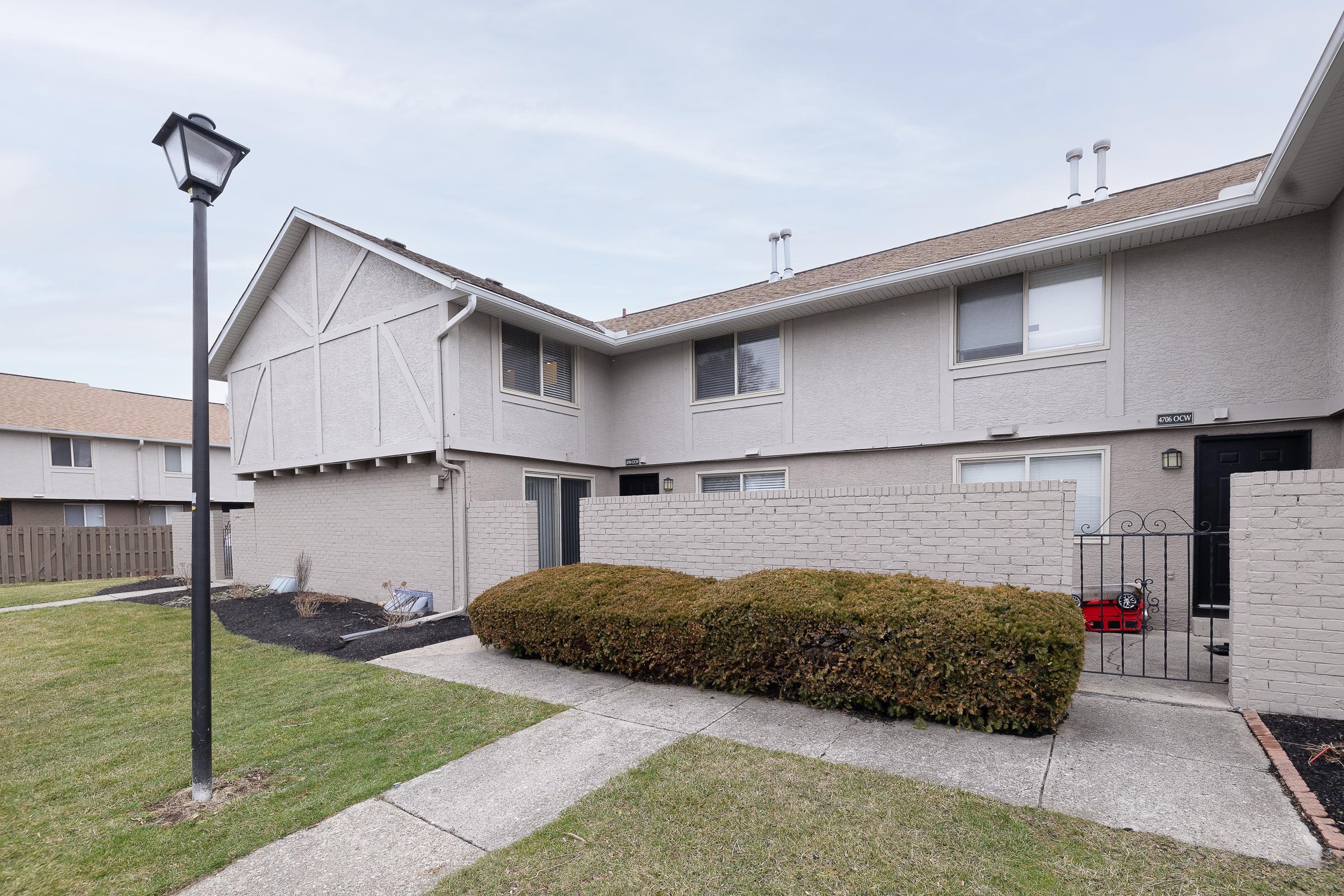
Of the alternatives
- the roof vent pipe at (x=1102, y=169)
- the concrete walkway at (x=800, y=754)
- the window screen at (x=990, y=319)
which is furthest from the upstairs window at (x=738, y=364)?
the concrete walkway at (x=800, y=754)

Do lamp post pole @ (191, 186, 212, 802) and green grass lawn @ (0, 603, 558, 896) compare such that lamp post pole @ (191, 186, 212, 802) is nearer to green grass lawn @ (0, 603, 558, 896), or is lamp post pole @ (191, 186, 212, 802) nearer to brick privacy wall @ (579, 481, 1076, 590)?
green grass lawn @ (0, 603, 558, 896)

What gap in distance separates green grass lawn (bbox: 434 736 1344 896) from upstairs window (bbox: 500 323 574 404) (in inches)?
326

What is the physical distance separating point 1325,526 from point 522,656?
7.21m

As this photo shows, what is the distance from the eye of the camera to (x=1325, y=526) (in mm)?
4230

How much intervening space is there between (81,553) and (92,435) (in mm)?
6372

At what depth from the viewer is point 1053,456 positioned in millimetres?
8398

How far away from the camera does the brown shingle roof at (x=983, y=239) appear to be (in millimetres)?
8367

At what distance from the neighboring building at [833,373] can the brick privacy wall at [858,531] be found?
1.36m

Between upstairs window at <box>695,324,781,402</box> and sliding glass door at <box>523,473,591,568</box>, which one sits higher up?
upstairs window at <box>695,324,781,402</box>

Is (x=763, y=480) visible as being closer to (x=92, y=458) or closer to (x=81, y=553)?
(x=81, y=553)

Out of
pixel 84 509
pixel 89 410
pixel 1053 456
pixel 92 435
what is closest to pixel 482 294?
pixel 1053 456

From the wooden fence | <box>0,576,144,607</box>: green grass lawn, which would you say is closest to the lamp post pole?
<box>0,576,144,607</box>: green grass lawn

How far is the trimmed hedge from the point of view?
4207mm

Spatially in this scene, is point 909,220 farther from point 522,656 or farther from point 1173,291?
point 522,656
